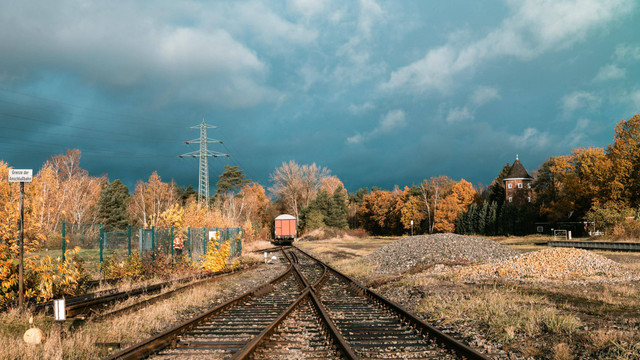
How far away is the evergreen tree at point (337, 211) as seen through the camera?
256 feet

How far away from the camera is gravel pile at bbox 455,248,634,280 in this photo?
604 inches

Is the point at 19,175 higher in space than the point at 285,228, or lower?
higher

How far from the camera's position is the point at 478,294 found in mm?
11164

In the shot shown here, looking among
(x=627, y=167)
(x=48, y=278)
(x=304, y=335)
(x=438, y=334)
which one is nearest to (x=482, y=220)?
(x=627, y=167)

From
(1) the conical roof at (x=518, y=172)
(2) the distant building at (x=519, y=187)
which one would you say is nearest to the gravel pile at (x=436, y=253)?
(2) the distant building at (x=519, y=187)

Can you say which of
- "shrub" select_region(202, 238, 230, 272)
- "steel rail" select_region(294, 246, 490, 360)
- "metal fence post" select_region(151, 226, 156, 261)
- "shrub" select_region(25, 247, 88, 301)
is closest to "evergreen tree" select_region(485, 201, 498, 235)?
"shrub" select_region(202, 238, 230, 272)

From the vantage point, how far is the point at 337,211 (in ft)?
260

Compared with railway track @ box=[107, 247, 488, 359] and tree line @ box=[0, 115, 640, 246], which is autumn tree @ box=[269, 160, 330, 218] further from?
railway track @ box=[107, 247, 488, 359]

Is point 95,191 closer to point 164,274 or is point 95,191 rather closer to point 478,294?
point 164,274

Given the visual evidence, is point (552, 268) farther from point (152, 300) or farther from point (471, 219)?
point (471, 219)

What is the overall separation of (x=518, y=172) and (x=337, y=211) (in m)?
39.4

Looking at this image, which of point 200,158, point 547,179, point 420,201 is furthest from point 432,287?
point 547,179

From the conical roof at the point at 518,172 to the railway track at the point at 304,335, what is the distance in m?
86.1

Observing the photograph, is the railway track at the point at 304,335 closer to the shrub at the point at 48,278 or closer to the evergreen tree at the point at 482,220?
the shrub at the point at 48,278
